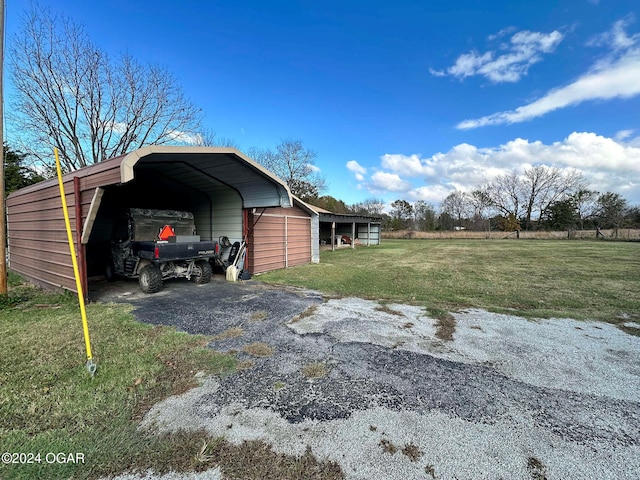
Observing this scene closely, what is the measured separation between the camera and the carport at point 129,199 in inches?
213

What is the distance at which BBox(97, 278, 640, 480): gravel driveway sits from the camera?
184 cm

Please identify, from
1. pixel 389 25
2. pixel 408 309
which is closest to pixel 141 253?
pixel 408 309

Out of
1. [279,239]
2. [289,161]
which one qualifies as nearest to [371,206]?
[289,161]

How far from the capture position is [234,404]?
7.88 feet

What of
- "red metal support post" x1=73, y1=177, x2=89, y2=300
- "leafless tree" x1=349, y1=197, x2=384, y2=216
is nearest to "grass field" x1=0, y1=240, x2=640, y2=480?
"red metal support post" x1=73, y1=177, x2=89, y2=300

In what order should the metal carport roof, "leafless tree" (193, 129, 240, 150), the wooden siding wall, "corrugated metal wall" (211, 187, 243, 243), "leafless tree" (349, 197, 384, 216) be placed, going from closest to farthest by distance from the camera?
the metal carport roof → "corrugated metal wall" (211, 187, 243, 243) → the wooden siding wall → "leafless tree" (193, 129, 240, 150) → "leafless tree" (349, 197, 384, 216)

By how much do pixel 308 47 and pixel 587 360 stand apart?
47.3 feet

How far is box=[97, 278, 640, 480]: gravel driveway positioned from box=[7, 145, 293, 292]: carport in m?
3.09

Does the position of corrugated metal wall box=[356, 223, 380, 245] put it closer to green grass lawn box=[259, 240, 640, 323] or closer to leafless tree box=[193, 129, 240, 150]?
leafless tree box=[193, 129, 240, 150]

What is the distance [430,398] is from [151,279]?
654cm

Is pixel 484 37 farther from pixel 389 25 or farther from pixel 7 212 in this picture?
→ pixel 7 212

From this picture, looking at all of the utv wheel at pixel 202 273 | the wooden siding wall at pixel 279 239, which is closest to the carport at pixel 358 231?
the wooden siding wall at pixel 279 239

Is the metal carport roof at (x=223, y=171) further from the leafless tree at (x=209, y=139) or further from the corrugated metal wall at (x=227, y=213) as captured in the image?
the leafless tree at (x=209, y=139)

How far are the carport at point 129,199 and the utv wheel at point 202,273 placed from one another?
5.55ft
